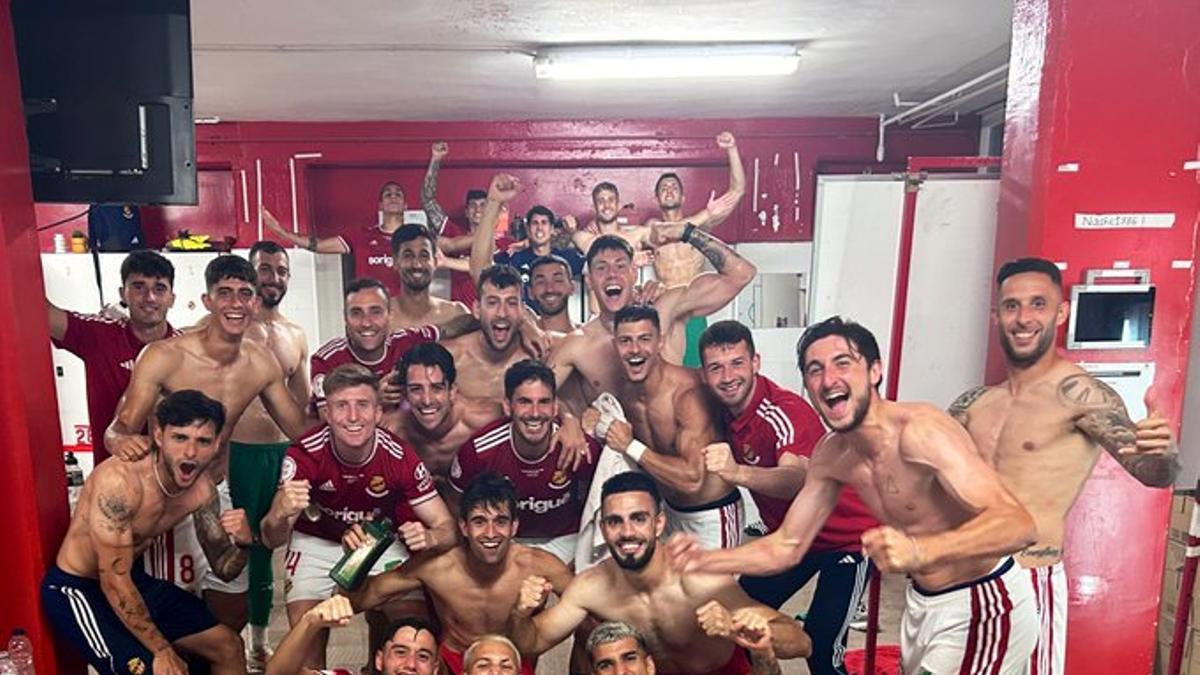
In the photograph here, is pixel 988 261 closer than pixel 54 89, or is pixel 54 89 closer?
pixel 54 89

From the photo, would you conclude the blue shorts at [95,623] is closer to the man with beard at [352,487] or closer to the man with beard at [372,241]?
the man with beard at [352,487]

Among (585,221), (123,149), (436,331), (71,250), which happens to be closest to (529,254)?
(436,331)

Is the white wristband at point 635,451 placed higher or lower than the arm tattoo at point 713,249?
lower

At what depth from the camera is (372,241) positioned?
7.16 meters

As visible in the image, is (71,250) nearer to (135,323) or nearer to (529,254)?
(135,323)

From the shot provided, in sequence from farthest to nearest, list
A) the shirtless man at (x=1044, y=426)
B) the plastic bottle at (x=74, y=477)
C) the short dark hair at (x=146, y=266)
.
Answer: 1. the plastic bottle at (x=74, y=477)
2. the short dark hair at (x=146, y=266)
3. the shirtless man at (x=1044, y=426)

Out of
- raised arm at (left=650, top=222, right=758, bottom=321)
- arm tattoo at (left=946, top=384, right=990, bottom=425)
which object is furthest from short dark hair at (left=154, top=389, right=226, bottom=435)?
arm tattoo at (left=946, top=384, right=990, bottom=425)

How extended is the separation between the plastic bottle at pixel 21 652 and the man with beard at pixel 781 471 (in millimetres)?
2452

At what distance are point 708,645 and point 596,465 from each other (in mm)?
819

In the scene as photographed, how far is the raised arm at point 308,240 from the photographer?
254 inches

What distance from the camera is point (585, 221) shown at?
23.4ft

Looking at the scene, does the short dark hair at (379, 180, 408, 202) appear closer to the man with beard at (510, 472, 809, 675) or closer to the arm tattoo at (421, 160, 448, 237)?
the arm tattoo at (421, 160, 448, 237)

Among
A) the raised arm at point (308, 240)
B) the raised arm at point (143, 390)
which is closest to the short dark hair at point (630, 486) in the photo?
the raised arm at point (143, 390)

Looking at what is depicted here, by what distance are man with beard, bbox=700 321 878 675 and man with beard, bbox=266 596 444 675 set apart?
4.03 feet
